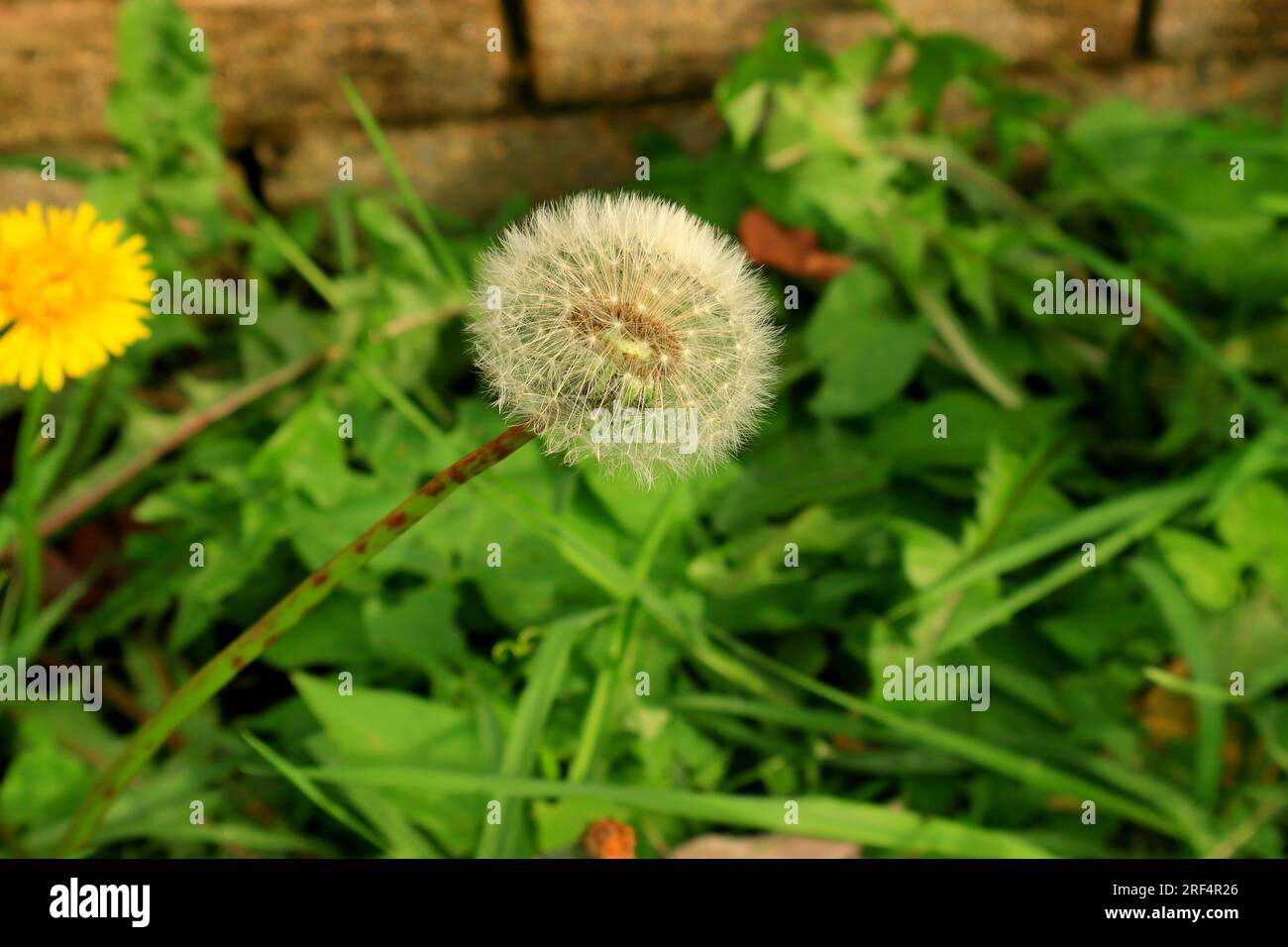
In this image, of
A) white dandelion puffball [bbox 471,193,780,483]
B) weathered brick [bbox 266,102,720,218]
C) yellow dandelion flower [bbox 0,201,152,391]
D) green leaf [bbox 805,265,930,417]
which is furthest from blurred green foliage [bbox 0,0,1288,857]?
white dandelion puffball [bbox 471,193,780,483]

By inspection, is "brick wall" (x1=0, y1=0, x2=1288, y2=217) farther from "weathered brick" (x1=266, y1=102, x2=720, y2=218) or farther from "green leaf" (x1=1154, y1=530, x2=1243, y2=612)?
"green leaf" (x1=1154, y1=530, x2=1243, y2=612)

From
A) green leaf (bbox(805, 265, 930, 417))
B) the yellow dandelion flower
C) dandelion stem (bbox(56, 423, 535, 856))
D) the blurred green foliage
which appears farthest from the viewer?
green leaf (bbox(805, 265, 930, 417))

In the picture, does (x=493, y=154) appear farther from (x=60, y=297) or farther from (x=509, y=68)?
(x=60, y=297)

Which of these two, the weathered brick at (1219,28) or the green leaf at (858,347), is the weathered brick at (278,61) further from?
the weathered brick at (1219,28)

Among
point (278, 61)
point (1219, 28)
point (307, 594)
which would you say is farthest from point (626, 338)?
point (1219, 28)

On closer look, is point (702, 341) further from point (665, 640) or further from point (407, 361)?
point (407, 361)

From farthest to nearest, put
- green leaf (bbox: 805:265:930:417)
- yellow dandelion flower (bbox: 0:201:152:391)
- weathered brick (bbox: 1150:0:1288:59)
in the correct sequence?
1. weathered brick (bbox: 1150:0:1288:59)
2. green leaf (bbox: 805:265:930:417)
3. yellow dandelion flower (bbox: 0:201:152:391)

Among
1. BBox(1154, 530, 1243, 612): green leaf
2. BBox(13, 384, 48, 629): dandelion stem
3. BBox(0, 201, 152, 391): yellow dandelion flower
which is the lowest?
BBox(1154, 530, 1243, 612): green leaf
